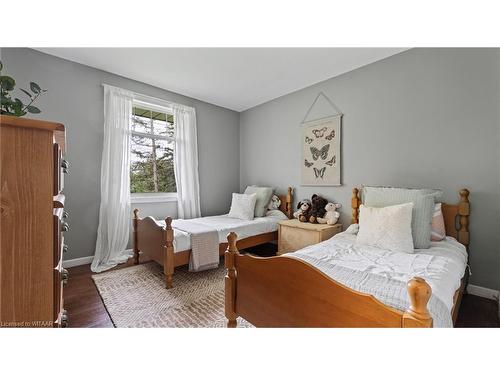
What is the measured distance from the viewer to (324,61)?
2.44m

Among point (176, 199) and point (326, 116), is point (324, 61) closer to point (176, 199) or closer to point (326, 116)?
point (326, 116)

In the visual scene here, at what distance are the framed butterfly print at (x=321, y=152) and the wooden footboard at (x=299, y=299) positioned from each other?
195 cm

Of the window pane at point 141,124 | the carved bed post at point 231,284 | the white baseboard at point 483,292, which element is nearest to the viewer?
the carved bed post at point 231,284

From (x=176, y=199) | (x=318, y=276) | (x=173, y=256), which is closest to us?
(x=318, y=276)

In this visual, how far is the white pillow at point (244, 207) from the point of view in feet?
10.3

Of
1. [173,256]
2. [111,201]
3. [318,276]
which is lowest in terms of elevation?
[173,256]

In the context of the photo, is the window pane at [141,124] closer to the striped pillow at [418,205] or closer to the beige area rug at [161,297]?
the beige area rug at [161,297]

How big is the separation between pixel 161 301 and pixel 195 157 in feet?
7.29

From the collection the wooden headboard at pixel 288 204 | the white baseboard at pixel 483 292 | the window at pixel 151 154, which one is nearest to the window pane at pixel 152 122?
the window at pixel 151 154

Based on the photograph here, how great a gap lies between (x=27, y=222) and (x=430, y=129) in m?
2.90

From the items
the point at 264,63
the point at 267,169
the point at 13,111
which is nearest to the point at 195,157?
the point at 267,169

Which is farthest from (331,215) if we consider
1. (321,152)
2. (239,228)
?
(239,228)
